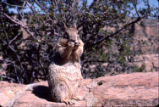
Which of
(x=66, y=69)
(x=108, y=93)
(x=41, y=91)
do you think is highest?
(x=66, y=69)

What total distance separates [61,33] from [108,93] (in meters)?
3.90

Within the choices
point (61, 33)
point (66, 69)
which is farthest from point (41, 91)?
point (61, 33)

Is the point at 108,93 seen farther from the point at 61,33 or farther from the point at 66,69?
the point at 61,33

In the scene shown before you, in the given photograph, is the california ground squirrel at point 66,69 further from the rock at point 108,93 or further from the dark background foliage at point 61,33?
the dark background foliage at point 61,33

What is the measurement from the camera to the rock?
195 inches

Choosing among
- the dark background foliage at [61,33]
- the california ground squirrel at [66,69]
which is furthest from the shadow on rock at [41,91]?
the dark background foliage at [61,33]

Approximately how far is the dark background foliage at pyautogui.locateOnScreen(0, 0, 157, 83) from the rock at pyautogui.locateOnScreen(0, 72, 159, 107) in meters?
2.81

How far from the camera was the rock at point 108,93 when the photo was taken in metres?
4.95

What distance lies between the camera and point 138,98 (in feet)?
16.0

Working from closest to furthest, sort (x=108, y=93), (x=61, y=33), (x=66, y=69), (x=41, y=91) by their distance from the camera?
(x=66, y=69), (x=108, y=93), (x=41, y=91), (x=61, y=33)

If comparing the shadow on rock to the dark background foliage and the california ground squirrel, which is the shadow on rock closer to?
the california ground squirrel

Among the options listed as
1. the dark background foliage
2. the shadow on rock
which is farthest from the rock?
the dark background foliage

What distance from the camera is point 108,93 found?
5660mm

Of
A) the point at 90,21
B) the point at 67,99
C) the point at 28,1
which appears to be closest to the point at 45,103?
the point at 67,99
